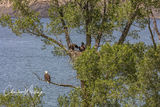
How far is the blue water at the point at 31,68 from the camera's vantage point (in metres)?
52.3

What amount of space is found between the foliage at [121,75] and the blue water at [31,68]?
1002 inches

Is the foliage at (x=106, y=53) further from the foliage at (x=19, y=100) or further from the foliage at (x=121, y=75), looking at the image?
the foliage at (x=19, y=100)

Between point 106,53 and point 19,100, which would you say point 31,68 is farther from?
point 106,53

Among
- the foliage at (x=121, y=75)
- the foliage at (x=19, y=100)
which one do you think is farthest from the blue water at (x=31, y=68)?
the foliage at (x=121, y=75)

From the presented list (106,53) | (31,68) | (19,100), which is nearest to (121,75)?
(106,53)

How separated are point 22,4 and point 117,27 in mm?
6183

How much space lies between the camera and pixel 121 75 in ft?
61.8

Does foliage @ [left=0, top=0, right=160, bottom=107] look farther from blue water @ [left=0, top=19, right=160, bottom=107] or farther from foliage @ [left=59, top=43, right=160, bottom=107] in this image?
blue water @ [left=0, top=19, right=160, bottom=107]

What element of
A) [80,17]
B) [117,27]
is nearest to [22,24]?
[80,17]

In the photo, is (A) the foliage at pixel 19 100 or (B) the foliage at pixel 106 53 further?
(A) the foliage at pixel 19 100

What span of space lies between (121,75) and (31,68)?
5040 cm

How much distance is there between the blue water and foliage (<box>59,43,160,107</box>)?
1002 inches

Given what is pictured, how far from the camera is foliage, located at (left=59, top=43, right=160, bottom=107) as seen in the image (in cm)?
1683

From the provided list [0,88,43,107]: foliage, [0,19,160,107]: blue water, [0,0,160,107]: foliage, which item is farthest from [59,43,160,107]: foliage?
[0,19,160,107]: blue water
